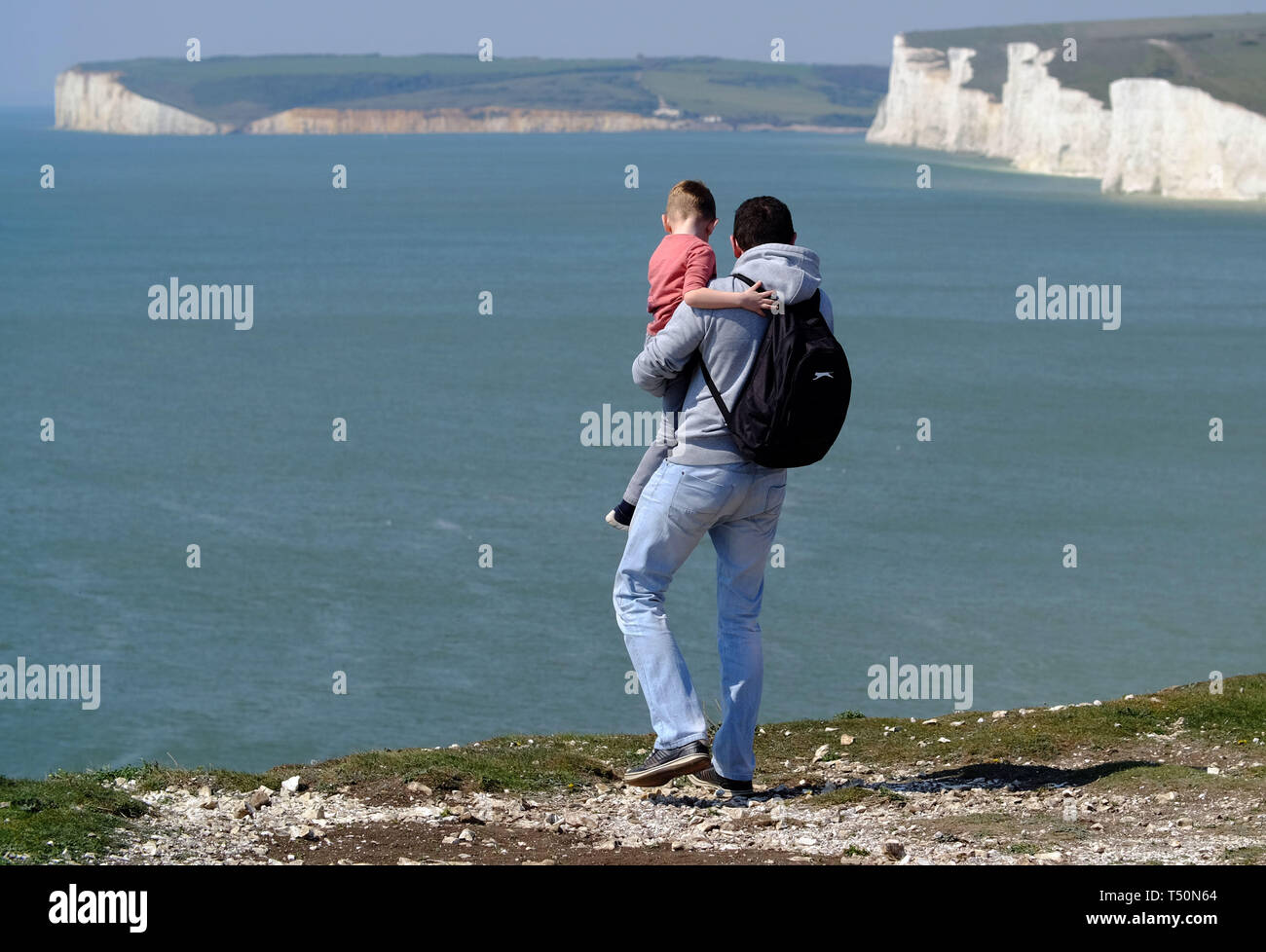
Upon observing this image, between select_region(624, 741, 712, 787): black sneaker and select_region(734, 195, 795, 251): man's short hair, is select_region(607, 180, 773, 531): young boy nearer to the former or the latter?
select_region(734, 195, 795, 251): man's short hair

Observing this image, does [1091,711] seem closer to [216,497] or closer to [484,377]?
[216,497]

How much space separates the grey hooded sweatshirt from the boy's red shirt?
0.09m

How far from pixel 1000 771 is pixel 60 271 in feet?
384

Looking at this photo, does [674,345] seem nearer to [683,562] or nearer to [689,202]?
[689,202]

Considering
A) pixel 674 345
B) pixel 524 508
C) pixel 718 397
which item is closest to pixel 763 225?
pixel 674 345

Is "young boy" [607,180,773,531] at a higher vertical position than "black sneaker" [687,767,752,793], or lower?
higher

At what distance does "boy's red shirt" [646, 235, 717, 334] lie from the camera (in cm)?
779

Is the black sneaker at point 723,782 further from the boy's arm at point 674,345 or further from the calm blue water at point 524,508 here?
the calm blue water at point 524,508

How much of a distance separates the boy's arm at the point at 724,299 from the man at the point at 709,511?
0.09 m

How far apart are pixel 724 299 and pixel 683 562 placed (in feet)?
4.65

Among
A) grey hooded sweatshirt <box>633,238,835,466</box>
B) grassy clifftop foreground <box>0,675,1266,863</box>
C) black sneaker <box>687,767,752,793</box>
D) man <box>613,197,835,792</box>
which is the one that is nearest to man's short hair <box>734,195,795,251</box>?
man <box>613,197,835,792</box>

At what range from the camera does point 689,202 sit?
25.7 ft

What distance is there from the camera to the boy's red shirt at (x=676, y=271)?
7.79m
